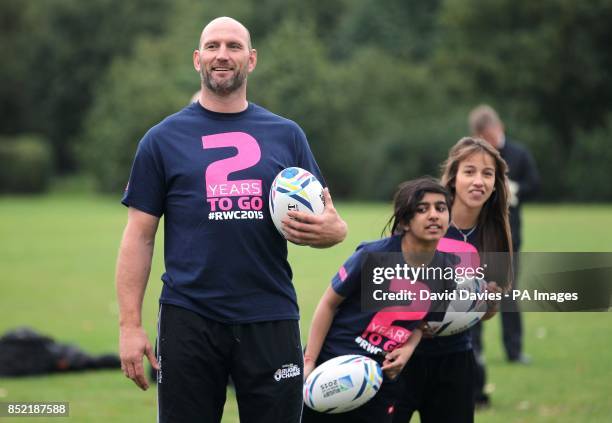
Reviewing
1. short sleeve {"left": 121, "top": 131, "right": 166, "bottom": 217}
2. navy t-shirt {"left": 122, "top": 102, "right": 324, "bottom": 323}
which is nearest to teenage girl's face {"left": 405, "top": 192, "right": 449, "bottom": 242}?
navy t-shirt {"left": 122, "top": 102, "right": 324, "bottom": 323}

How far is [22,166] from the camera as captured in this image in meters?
57.8

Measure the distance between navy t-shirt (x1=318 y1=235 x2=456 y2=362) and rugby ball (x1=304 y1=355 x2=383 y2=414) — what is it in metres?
0.11

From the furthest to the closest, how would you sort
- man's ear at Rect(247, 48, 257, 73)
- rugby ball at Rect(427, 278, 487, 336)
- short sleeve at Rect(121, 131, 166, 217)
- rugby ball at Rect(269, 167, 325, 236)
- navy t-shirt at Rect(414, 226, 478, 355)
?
navy t-shirt at Rect(414, 226, 478, 355) → rugby ball at Rect(427, 278, 487, 336) → man's ear at Rect(247, 48, 257, 73) → short sleeve at Rect(121, 131, 166, 217) → rugby ball at Rect(269, 167, 325, 236)

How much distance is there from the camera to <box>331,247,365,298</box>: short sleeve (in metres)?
5.45

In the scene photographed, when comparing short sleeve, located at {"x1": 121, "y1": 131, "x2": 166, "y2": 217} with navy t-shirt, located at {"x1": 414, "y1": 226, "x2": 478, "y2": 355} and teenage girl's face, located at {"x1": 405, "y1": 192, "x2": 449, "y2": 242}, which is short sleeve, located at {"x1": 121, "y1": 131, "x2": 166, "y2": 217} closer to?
teenage girl's face, located at {"x1": 405, "y1": 192, "x2": 449, "y2": 242}

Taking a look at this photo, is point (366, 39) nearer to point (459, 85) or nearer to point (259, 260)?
point (459, 85)

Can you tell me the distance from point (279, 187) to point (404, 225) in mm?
1170

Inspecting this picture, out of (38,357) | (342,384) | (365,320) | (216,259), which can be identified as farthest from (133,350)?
(38,357)

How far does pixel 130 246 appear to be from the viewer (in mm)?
4727

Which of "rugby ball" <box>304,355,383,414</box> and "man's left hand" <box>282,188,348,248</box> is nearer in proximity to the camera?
"man's left hand" <box>282,188,348,248</box>

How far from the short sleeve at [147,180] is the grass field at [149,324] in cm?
415

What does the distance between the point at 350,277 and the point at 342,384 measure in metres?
0.58

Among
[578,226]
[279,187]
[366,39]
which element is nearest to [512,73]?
[366,39]

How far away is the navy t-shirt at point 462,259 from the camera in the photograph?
19.0 feet
